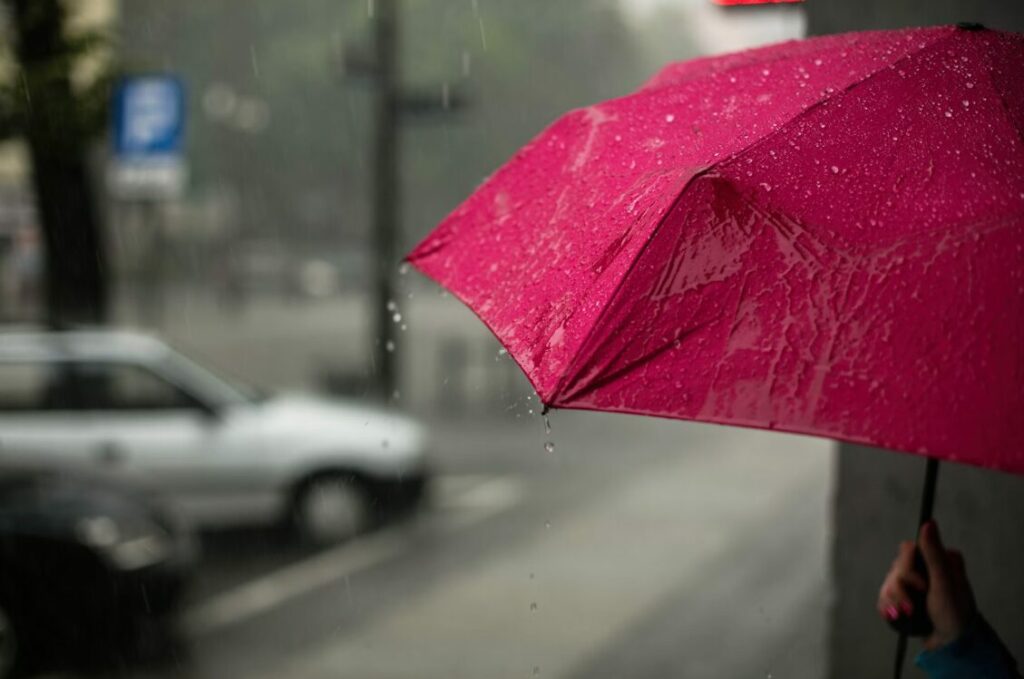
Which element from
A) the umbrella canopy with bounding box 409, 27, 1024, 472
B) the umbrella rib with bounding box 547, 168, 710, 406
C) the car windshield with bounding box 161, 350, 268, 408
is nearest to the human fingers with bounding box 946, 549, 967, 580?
the umbrella canopy with bounding box 409, 27, 1024, 472

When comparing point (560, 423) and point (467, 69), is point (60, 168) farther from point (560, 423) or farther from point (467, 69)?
point (467, 69)

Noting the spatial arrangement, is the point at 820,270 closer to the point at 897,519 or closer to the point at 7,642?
the point at 897,519

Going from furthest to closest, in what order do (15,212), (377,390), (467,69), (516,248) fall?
(467,69), (15,212), (377,390), (516,248)

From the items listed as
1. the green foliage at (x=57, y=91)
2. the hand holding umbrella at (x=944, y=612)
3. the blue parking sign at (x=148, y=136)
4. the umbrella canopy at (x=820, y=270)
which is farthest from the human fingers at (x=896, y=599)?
the blue parking sign at (x=148, y=136)

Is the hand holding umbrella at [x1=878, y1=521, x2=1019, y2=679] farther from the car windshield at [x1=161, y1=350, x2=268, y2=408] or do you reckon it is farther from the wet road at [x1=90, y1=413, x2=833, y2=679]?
the car windshield at [x1=161, y1=350, x2=268, y2=408]

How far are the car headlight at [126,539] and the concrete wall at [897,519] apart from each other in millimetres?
4044

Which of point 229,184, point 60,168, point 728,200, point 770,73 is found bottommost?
point 229,184

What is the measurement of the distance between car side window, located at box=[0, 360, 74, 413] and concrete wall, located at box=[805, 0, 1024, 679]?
6.54 m

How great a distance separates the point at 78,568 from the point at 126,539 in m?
0.35

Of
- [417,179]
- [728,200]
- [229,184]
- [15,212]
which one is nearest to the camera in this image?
[728,200]

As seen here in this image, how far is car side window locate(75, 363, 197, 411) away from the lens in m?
8.59

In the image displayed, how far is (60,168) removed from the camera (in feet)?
34.7

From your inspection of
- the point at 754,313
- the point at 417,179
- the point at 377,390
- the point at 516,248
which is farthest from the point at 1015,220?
the point at 417,179

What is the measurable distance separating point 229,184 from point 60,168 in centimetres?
5645
